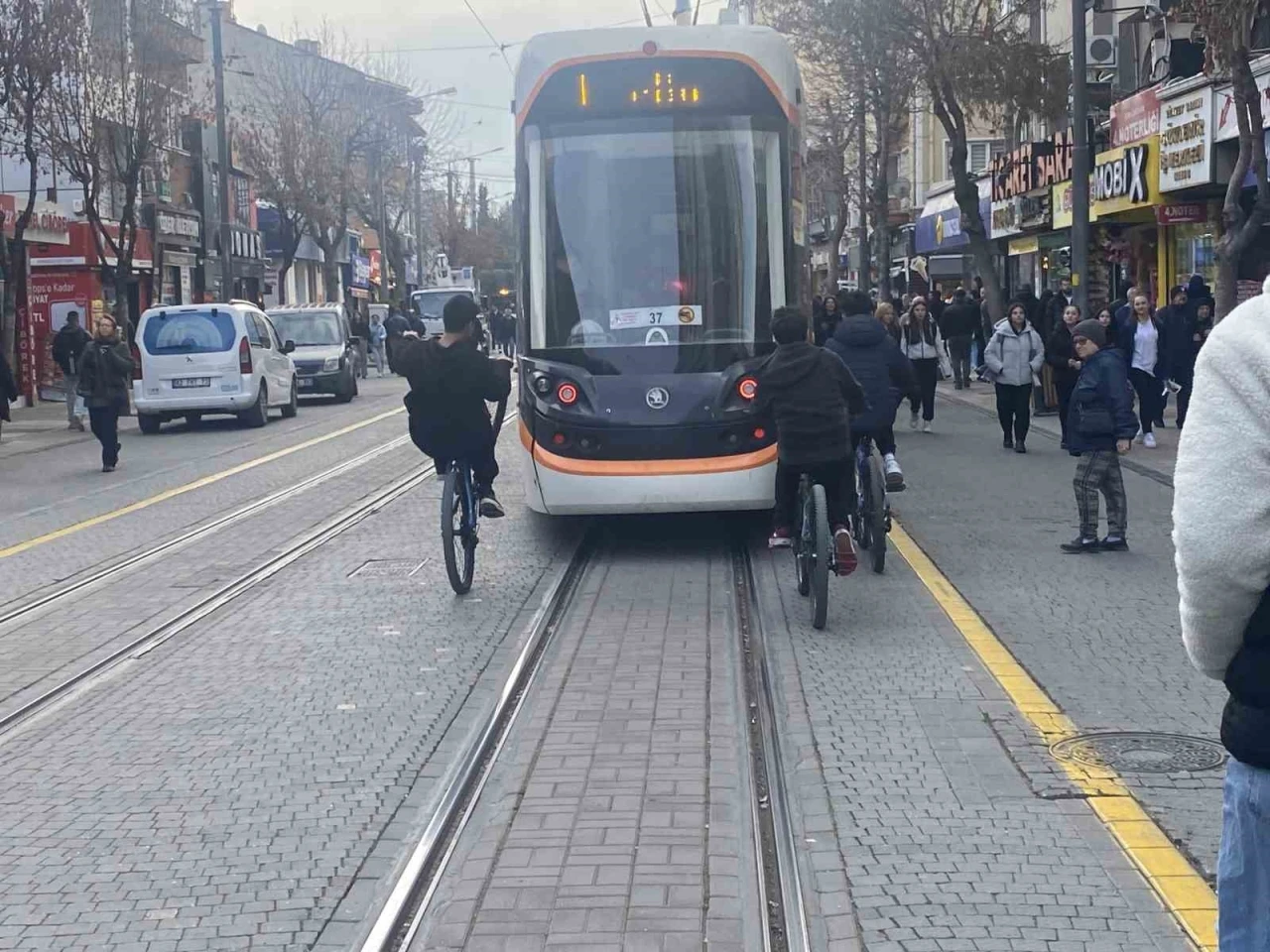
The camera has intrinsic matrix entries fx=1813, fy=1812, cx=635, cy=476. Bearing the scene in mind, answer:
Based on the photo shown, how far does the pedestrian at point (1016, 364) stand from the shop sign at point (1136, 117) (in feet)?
27.8

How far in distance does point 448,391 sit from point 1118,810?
596 cm

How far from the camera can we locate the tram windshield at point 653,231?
12.2 m

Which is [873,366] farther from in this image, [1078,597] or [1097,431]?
[1078,597]

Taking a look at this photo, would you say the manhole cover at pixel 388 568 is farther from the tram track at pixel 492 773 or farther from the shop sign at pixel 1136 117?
the shop sign at pixel 1136 117

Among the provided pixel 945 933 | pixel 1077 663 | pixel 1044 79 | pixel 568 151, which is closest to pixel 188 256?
pixel 1044 79

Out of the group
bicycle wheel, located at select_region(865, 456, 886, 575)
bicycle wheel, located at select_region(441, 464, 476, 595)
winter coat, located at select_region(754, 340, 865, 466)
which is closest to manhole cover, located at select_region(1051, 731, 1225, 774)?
winter coat, located at select_region(754, 340, 865, 466)

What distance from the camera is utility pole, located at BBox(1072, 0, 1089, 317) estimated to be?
23594 mm

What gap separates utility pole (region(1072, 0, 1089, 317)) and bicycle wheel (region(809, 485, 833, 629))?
48.0 feet

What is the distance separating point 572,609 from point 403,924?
17.3 ft

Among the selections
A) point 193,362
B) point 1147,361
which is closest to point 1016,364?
point 1147,361

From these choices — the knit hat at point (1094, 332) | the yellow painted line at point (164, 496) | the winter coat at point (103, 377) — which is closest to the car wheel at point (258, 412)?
the yellow painted line at point (164, 496)

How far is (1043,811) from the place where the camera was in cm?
597

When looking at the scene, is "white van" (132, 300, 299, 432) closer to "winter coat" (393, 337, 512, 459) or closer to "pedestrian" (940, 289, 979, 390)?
"pedestrian" (940, 289, 979, 390)

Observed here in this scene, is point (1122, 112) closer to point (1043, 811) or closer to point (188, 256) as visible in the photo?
point (1043, 811)
